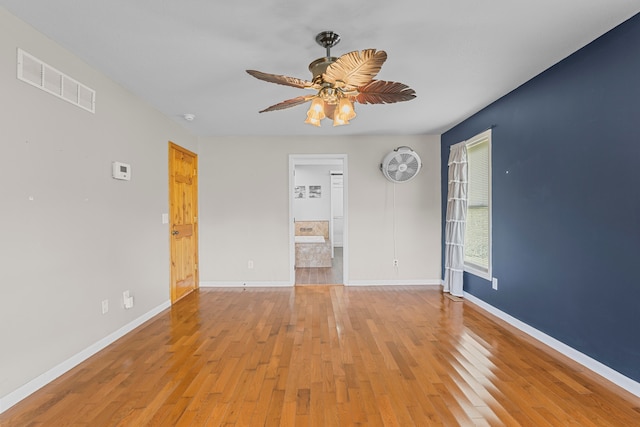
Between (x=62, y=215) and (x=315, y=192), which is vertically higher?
(x=315, y=192)

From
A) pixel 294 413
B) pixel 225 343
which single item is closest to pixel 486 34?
pixel 294 413

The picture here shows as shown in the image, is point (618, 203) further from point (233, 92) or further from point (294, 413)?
point (233, 92)

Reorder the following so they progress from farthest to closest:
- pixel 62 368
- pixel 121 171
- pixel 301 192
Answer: pixel 301 192 → pixel 121 171 → pixel 62 368

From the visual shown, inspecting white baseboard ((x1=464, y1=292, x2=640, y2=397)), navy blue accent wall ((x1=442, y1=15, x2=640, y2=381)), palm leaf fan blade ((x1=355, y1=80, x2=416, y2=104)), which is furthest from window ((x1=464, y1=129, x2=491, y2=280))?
palm leaf fan blade ((x1=355, y1=80, x2=416, y2=104))

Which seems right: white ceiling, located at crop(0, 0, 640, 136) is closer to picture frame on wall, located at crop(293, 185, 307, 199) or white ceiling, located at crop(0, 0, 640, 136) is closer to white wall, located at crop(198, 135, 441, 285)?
white wall, located at crop(198, 135, 441, 285)

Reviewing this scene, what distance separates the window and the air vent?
3.91 metres

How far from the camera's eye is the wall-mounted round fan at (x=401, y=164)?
4594 mm

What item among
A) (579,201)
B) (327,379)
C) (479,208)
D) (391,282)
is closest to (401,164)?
(479,208)

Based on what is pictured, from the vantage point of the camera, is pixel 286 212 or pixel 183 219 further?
pixel 286 212

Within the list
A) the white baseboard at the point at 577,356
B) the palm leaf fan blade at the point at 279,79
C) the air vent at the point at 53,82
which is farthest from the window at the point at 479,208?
the air vent at the point at 53,82

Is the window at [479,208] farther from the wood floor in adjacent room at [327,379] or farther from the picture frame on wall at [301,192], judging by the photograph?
the picture frame on wall at [301,192]

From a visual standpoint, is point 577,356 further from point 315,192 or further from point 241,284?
point 315,192

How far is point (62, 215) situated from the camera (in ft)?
7.33

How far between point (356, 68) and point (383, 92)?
41cm
